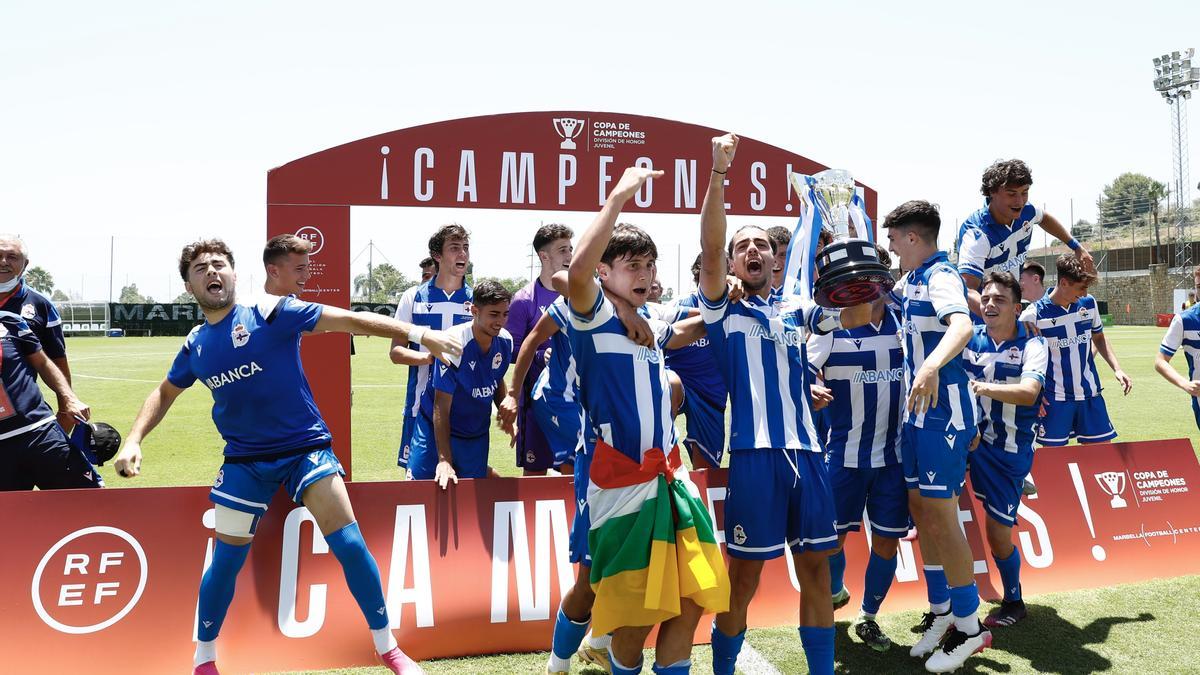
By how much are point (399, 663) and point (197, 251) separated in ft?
7.46

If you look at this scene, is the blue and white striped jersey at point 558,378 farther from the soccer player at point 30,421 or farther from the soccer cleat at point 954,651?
the soccer player at point 30,421

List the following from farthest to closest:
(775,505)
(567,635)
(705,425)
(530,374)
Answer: (530,374)
(705,425)
(567,635)
(775,505)

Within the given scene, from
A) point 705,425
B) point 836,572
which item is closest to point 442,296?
point 705,425

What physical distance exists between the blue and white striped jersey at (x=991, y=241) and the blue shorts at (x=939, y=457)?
1863mm

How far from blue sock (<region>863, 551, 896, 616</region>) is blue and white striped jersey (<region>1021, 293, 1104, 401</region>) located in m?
3.81

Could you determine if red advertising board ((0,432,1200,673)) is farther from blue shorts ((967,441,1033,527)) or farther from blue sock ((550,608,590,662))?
blue sock ((550,608,590,662))

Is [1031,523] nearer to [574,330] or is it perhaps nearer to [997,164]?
[997,164]

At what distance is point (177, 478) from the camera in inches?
343

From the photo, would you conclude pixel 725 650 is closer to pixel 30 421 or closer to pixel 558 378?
pixel 558 378

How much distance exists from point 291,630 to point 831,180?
3.68 meters

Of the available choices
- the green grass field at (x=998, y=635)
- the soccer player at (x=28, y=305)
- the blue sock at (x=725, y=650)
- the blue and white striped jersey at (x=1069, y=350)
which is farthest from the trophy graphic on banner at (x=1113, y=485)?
the soccer player at (x=28, y=305)

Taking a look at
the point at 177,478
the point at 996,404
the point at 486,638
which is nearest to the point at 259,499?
the point at 486,638

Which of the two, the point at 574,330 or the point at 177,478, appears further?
the point at 177,478

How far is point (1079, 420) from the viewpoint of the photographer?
736 cm
